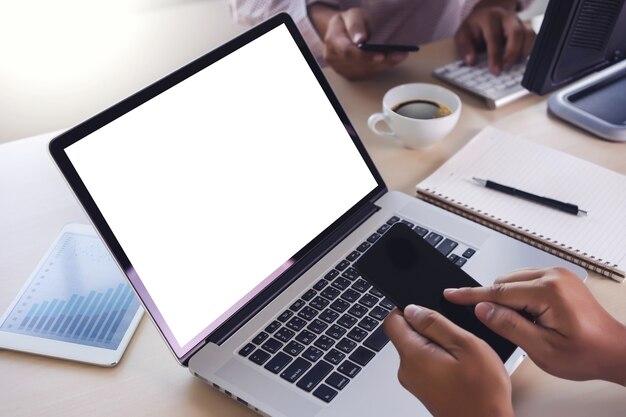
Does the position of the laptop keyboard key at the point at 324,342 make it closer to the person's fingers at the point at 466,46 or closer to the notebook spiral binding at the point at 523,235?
the notebook spiral binding at the point at 523,235

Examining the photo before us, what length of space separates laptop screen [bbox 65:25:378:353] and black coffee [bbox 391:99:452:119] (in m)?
0.18

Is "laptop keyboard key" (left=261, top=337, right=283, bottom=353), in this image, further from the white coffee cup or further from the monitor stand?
the monitor stand

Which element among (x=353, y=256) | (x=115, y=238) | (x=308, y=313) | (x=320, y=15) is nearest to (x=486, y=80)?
(x=320, y=15)

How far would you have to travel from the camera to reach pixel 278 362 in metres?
0.59

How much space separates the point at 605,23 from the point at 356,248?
1.72 feet

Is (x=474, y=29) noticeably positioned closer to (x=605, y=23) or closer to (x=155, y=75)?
(x=605, y=23)

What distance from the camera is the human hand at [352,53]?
3.30ft

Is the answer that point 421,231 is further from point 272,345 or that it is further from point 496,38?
point 496,38

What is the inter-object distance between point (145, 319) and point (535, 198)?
494mm

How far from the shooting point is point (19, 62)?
1829 mm

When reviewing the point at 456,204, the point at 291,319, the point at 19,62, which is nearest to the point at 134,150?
the point at 291,319

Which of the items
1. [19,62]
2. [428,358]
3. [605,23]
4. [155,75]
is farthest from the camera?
[155,75]

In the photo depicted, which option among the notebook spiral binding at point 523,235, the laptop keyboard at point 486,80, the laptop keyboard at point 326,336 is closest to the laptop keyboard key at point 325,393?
the laptop keyboard at point 326,336

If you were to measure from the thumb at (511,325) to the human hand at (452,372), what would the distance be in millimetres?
35
